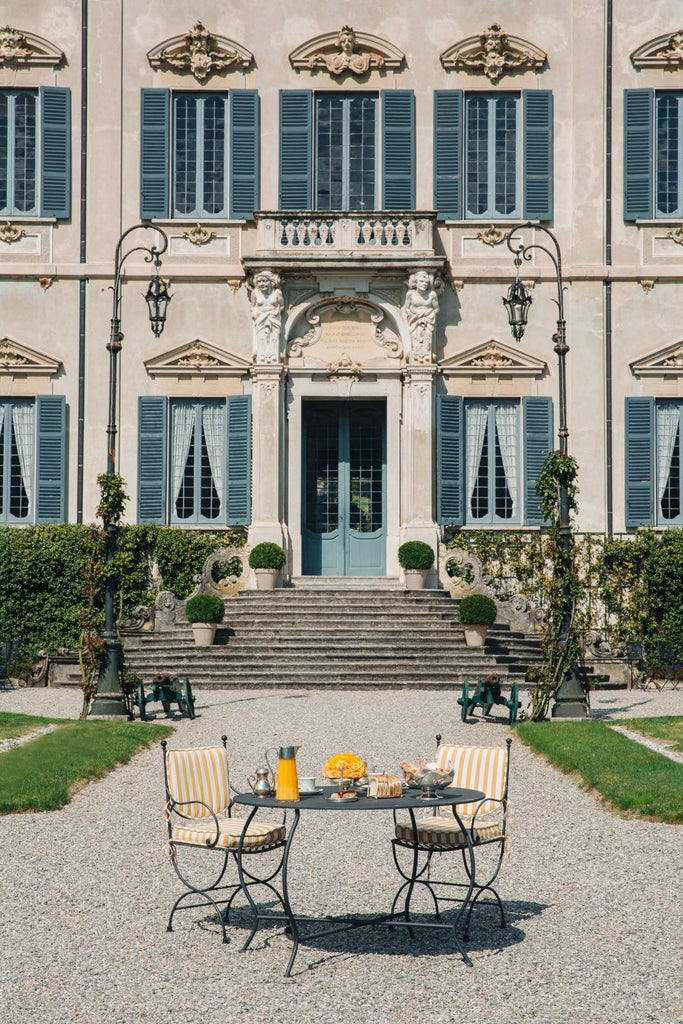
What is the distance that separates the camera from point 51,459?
973 inches

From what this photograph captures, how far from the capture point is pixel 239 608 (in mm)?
22297

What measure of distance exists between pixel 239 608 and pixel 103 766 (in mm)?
9200

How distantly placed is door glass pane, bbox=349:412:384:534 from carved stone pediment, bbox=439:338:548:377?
1694 millimetres

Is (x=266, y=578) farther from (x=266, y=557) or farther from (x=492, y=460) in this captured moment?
(x=492, y=460)

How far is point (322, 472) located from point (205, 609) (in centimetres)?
510

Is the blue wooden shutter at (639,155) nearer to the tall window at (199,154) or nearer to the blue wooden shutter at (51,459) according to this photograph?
the tall window at (199,154)

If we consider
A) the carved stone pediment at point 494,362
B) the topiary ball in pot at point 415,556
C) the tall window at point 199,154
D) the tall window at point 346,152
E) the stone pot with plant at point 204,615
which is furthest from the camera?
the tall window at point 346,152

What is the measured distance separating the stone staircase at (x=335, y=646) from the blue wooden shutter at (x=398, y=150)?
725cm

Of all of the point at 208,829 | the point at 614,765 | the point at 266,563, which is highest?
the point at 266,563

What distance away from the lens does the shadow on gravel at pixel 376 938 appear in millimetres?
7332

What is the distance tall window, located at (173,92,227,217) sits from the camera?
2522 centimetres

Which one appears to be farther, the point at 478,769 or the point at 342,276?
the point at 342,276

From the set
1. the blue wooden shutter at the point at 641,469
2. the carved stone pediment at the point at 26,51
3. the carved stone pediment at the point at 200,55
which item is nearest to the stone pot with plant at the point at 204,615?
the blue wooden shutter at the point at 641,469

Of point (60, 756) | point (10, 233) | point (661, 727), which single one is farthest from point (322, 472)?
point (60, 756)
